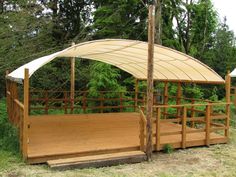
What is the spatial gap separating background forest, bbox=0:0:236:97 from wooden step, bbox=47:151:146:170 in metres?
6.11

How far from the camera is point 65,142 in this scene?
7.25 metres

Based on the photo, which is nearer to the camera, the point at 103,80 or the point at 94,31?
the point at 103,80

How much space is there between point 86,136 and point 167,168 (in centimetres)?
241

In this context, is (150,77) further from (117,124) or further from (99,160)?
(117,124)

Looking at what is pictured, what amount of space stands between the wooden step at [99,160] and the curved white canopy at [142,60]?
1.76 metres

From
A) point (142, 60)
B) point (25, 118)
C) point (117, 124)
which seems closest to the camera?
point (25, 118)

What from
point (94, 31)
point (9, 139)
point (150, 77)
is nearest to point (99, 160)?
point (150, 77)

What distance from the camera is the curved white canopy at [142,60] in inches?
285

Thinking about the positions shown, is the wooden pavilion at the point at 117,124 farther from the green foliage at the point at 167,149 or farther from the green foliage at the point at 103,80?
the green foliage at the point at 103,80

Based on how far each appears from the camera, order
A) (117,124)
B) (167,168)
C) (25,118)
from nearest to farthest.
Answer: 1. (25,118)
2. (167,168)
3. (117,124)

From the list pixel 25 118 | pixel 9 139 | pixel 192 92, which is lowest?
pixel 9 139

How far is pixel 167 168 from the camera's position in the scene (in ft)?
20.2

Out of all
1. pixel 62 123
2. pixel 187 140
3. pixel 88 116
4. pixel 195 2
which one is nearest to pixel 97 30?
pixel 195 2

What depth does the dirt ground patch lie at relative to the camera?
5.58 m
